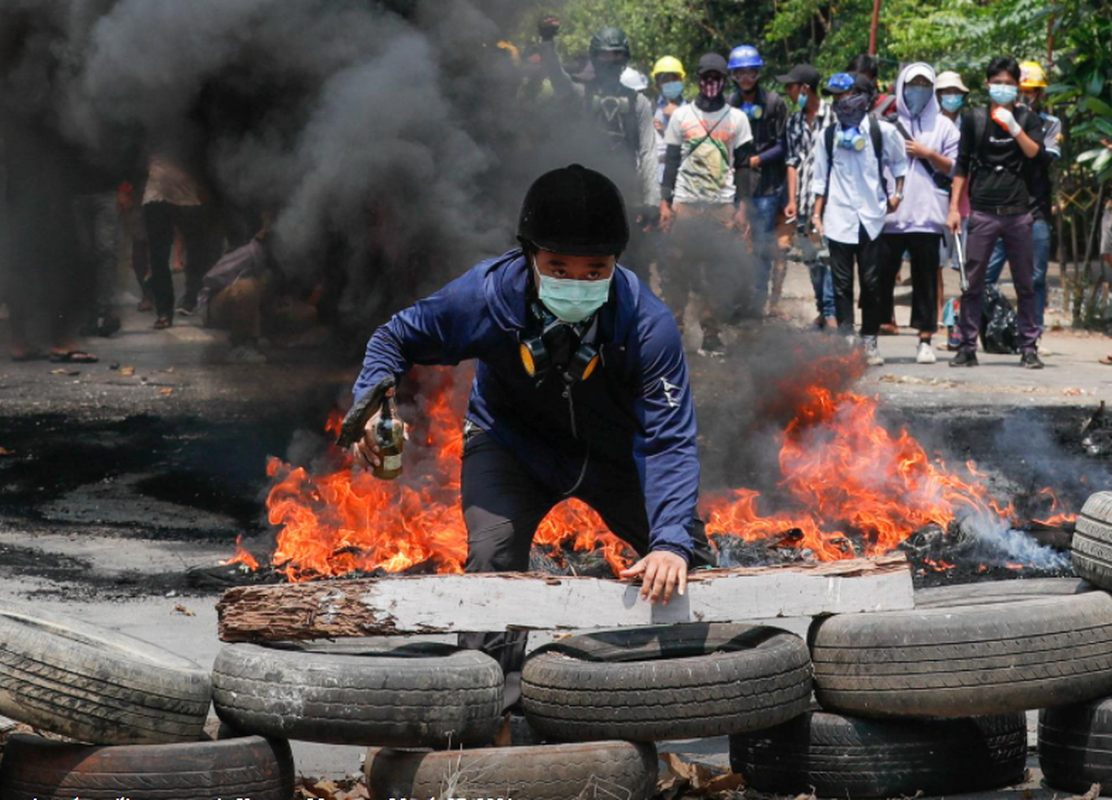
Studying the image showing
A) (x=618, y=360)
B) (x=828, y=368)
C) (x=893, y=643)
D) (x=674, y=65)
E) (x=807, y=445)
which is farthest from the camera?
(x=674, y=65)

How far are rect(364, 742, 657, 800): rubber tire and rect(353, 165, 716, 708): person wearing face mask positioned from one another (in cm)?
48

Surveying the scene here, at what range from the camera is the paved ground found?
6.60 m

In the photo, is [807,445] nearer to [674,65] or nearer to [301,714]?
[301,714]

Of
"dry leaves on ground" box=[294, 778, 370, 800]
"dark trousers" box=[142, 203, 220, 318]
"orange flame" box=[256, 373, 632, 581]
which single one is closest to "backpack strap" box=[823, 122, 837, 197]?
"dark trousers" box=[142, 203, 220, 318]

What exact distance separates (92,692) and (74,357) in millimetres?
10196

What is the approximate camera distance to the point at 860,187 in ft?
40.6

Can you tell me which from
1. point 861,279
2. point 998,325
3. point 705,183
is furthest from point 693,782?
point 998,325

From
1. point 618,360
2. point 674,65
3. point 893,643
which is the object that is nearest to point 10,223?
point 674,65

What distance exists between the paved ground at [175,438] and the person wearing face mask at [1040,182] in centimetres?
83

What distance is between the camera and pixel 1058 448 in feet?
30.8

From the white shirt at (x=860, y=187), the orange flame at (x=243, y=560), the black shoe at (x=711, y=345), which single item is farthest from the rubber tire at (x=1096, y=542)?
the white shirt at (x=860, y=187)

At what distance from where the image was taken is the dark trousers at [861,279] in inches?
492

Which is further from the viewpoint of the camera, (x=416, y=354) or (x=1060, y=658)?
(x=416, y=354)

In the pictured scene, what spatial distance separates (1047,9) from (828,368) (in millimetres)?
7711
